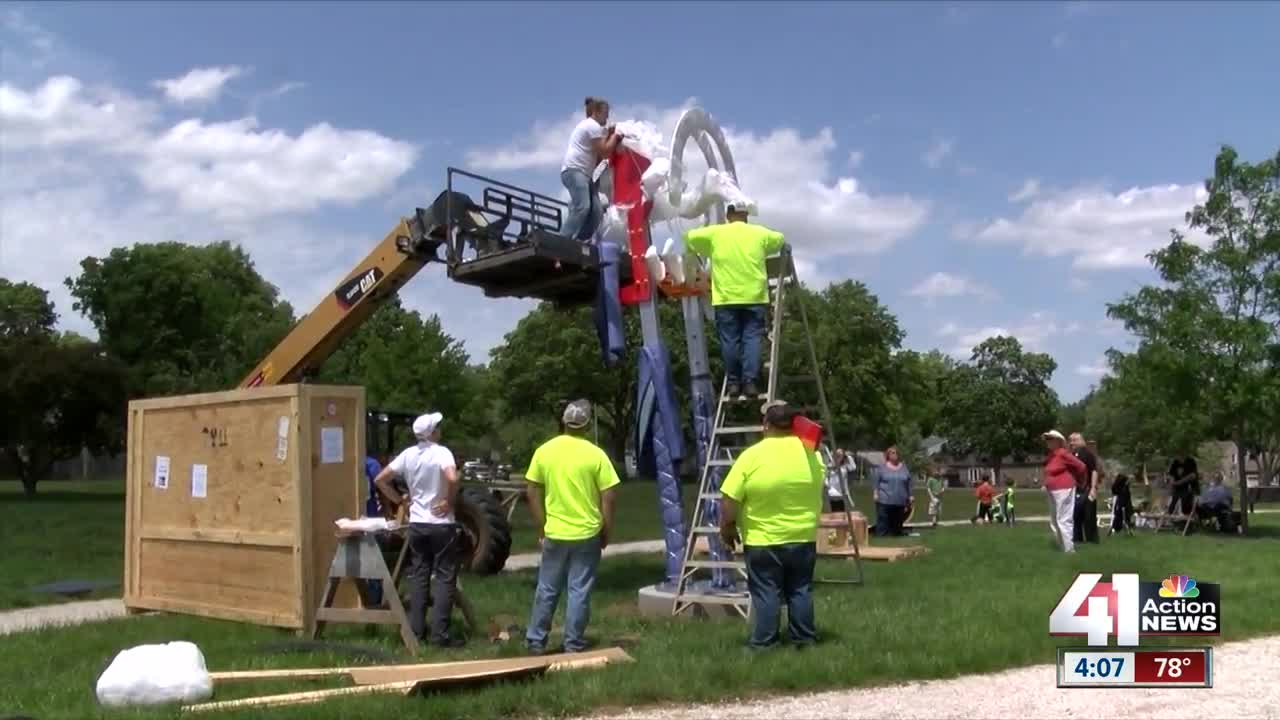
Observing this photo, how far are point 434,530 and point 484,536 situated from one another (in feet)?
18.8

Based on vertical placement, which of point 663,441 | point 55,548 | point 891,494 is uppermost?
point 663,441

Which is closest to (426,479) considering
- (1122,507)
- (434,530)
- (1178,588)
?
(434,530)

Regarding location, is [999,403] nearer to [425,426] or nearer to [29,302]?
[29,302]

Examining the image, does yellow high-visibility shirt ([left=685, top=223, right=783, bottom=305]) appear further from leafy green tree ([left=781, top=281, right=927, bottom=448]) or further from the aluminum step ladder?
leafy green tree ([left=781, top=281, right=927, bottom=448])

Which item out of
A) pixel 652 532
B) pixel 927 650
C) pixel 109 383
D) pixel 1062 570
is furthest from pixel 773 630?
pixel 109 383

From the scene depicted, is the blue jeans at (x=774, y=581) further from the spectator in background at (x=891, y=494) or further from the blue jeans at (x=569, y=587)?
the spectator in background at (x=891, y=494)

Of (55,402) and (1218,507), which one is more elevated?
(55,402)

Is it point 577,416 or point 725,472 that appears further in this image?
point 725,472

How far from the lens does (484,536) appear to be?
15.1 metres

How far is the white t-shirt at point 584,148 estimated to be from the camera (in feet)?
40.7

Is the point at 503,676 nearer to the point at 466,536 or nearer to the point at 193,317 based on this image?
the point at 466,536

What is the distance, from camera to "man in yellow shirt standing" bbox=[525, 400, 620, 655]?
Result: 8.78 meters

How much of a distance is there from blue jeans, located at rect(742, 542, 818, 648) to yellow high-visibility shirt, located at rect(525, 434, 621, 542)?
1.15 metres

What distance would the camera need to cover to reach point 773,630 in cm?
856
